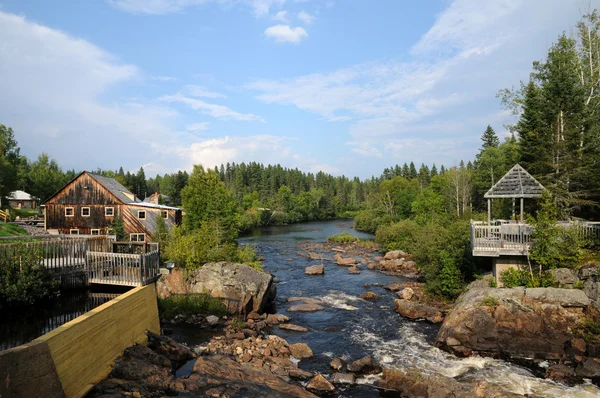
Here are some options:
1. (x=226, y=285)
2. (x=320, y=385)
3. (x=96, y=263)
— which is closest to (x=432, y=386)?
(x=320, y=385)

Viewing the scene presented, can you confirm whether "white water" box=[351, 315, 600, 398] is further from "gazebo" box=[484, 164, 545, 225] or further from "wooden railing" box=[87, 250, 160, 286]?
"wooden railing" box=[87, 250, 160, 286]

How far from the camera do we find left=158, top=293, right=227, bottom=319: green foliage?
69.9ft

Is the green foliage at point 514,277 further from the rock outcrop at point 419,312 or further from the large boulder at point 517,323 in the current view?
the rock outcrop at point 419,312

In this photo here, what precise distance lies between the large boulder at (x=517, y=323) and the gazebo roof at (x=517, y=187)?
5883 millimetres

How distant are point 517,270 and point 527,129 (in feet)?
66.4

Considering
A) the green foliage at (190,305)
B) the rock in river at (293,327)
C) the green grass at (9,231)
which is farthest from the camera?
the green grass at (9,231)

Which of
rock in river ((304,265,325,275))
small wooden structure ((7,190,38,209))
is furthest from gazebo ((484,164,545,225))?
small wooden structure ((7,190,38,209))

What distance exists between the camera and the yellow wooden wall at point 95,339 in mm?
9852

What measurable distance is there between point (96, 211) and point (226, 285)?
851 inches

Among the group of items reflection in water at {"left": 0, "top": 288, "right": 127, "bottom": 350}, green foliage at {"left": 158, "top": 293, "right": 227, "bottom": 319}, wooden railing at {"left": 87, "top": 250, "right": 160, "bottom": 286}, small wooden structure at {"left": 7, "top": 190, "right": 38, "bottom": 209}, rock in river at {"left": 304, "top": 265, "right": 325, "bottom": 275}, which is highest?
small wooden structure at {"left": 7, "top": 190, "right": 38, "bottom": 209}

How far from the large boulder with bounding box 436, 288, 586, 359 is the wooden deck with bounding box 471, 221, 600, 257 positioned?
Result: 2374 millimetres

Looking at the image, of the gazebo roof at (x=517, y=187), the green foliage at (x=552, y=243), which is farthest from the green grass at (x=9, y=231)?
the green foliage at (x=552, y=243)

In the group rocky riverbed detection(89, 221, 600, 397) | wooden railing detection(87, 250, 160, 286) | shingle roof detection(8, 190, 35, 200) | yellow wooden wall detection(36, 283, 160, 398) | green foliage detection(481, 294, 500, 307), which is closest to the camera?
yellow wooden wall detection(36, 283, 160, 398)

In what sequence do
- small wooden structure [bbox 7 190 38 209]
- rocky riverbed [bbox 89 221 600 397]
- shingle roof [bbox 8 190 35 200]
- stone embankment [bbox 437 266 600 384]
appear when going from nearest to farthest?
rocky riverbed [bbox 89 221 600 397] < stone embankment [bbox 437 266 600 384] < shingle roof [bbox 8 190 35 200] < small wooden structure [bbox 7 190 38 209]
